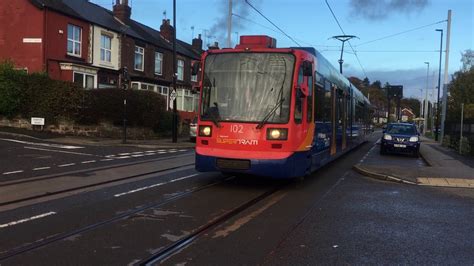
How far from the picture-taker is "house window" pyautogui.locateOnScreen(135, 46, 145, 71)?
38375 millimetres

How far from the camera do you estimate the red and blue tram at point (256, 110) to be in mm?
10742

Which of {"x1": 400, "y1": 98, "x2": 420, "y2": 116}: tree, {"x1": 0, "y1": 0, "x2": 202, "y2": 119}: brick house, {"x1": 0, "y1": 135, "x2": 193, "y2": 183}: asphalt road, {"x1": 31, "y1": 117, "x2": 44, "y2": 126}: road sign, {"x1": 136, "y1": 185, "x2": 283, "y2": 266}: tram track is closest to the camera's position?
{"x1": 136, "y1": 185, "x2": 283, "y2": 266}: tram track

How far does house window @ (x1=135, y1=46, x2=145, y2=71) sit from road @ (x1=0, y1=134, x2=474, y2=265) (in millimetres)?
27003

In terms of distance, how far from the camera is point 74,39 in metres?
31.9

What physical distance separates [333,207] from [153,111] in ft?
69.4

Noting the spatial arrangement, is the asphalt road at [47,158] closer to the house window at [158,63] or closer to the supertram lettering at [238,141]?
the supertram lettering at [238,141]

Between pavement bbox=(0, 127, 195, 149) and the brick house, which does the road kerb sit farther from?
the brick house

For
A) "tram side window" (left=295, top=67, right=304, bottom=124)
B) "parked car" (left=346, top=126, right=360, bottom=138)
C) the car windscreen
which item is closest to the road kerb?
"tram side window" (left=295, top=67, right=304, bottom=124)

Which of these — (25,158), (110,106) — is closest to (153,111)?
(110,106)

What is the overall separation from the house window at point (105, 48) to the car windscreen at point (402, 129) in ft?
64.2

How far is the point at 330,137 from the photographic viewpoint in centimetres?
1522

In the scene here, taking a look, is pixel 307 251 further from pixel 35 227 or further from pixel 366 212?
pixel 35 227

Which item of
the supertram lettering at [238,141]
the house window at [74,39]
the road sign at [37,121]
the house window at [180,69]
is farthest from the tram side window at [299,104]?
the house window at [180,69]

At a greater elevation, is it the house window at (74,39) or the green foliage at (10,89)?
the house window at (74,39)
